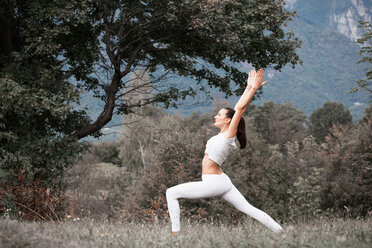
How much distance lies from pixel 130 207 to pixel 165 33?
14406mm

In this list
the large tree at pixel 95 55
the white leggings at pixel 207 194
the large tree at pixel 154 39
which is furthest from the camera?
the large tree at pixel 154 39

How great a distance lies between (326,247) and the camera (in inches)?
138

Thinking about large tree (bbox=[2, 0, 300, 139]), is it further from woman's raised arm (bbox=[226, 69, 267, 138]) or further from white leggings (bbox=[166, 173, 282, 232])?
white leggings (bbox=[166, 173, 282, 232])

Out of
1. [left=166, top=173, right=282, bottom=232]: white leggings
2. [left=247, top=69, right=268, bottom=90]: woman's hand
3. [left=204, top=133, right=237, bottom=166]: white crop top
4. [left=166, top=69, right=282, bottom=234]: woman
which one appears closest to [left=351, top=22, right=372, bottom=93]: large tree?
[left=247, top=69, right=268, bottom=90]: woman's hand

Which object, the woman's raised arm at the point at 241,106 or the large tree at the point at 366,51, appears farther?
the large tree at the point at 366,51

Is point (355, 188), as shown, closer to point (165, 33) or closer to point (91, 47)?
point (165, 33)

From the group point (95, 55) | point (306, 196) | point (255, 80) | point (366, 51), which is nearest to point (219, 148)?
point (255, 80)

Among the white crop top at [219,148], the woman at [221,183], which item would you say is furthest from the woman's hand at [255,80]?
the white crop top at [219,148]

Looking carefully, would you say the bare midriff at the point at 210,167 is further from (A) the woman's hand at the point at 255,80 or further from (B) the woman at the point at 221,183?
(A) the woman's hand at the point at 255,80

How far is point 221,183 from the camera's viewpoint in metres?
4.92

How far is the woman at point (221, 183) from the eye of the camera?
15.9 feet

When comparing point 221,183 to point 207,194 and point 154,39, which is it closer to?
point 207,194

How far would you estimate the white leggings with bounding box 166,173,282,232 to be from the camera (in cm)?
485

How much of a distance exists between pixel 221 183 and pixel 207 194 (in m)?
0.21
